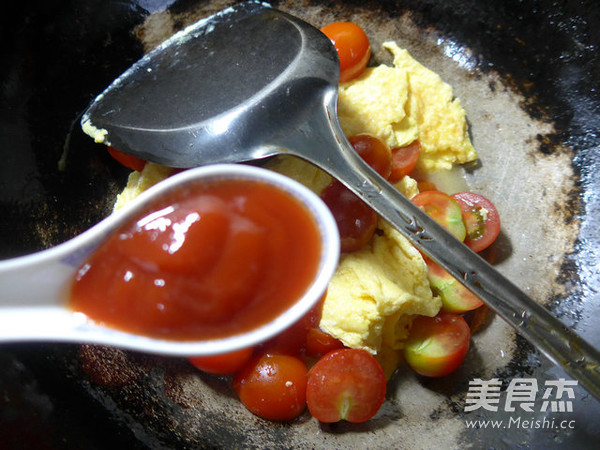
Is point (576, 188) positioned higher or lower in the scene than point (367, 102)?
lower

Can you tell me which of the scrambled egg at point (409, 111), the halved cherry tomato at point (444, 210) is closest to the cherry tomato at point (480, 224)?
the halved cherry tomato at point (444, 210)

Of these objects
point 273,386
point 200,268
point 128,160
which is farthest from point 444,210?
point 128,160

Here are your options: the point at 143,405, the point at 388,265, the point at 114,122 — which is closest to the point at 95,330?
the point at 143,405

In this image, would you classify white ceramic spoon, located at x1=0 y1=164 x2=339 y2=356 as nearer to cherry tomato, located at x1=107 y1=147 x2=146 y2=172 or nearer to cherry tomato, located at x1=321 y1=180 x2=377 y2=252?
cherry tomato, located at x1=321 y1=180 x2=377 y2=252

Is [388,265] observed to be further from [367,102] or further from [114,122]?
[114,122]

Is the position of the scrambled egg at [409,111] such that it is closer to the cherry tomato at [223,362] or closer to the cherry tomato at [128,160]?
the cherry tomato at [128,160]

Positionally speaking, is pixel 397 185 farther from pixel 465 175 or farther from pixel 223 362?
pixel 223 362

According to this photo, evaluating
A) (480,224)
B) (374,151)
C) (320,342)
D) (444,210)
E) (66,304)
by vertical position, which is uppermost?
(66,304)
